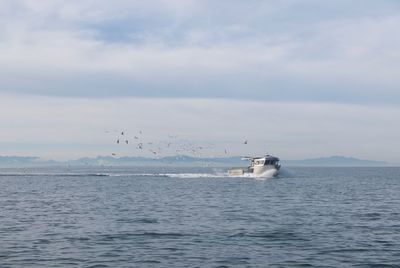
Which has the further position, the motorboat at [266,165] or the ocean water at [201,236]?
the motorboat at [266,165]

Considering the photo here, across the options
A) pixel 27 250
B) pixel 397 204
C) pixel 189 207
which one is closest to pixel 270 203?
pixel 189 207

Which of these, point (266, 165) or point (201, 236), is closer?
point (201, 236)

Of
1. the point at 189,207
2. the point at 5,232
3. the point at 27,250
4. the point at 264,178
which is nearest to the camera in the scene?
the point at 27,250

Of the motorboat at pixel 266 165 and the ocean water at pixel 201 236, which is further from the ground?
the motorboat at pixel 266 165

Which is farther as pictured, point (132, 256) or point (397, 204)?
point (397, 204)

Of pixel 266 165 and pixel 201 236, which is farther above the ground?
pixel 266 165

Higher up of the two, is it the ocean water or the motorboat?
the motorboat

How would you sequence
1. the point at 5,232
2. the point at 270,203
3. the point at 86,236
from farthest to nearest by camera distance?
the point at 270,203 → the point at 5,232 → the point at 86,236

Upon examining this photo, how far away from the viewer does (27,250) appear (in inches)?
1564

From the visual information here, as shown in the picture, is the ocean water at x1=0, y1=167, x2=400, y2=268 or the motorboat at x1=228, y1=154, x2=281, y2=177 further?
the motorboat at x1=228, y1=154, x2=281, y2=177

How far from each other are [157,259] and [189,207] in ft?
122

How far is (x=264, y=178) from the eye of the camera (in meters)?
173

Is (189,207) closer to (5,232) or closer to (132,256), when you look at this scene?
(5,232)

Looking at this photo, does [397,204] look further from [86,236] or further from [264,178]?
[264,178]
